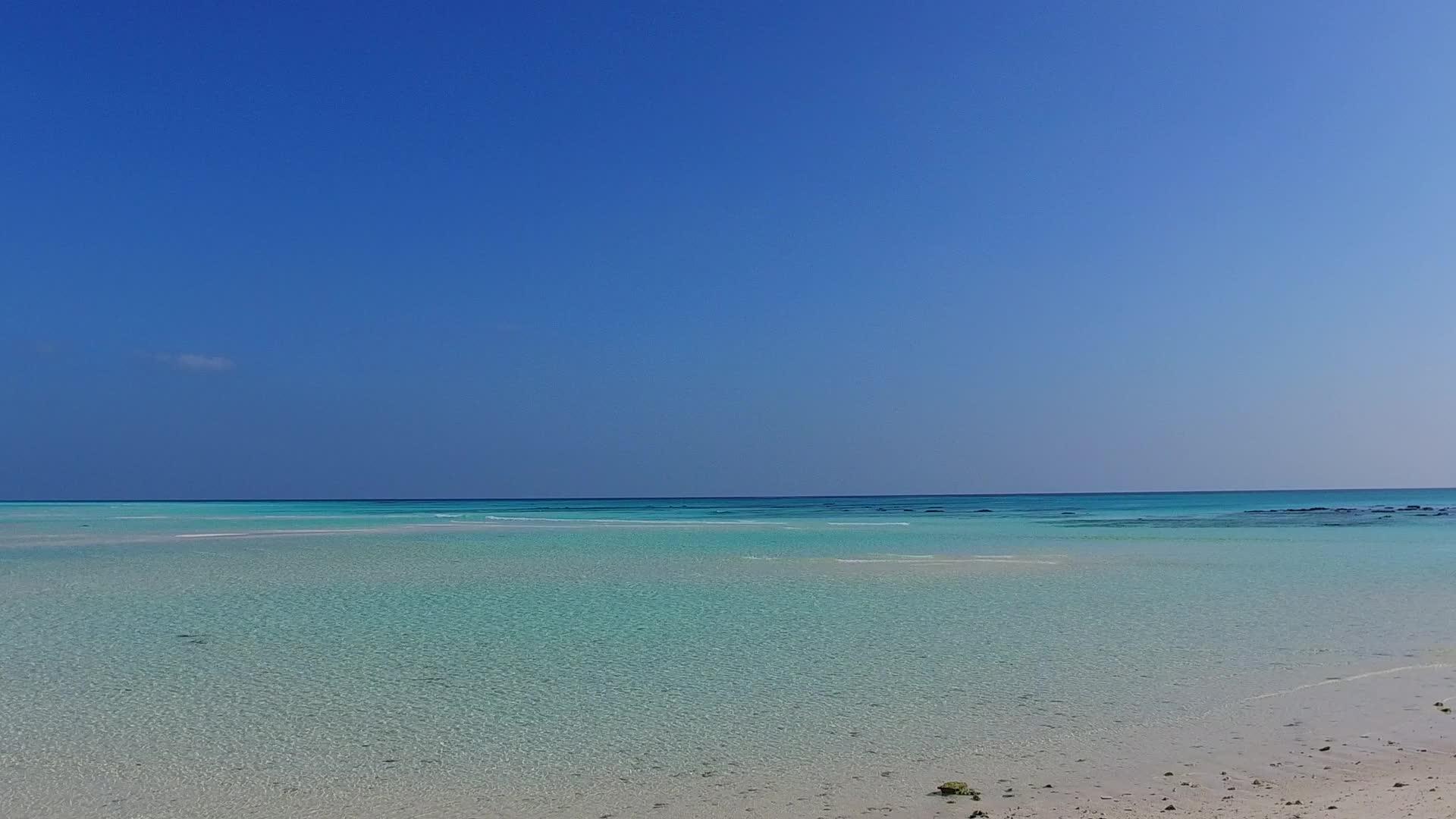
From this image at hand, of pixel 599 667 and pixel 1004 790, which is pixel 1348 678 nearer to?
pixel 1004 790

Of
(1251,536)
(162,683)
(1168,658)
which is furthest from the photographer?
(1251,536)

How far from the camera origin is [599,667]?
368 inches

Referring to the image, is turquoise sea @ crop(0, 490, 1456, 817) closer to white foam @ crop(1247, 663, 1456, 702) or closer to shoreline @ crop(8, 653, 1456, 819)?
shoreline @ crop(8, 653, 1456, 819)

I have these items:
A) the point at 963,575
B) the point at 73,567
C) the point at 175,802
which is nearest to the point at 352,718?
the point at 175,802

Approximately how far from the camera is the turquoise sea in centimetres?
609

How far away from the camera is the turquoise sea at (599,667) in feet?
20.0

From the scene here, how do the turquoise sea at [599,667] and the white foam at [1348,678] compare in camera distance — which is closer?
the turquoise sea at [599,667]

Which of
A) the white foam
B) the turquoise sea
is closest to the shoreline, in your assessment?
the turquoise sea

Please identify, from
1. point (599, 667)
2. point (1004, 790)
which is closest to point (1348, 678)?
point (1004, 790)

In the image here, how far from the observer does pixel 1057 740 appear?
6617 millimetres

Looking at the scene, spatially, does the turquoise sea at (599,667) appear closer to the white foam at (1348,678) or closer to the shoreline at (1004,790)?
the shoreline at (1004,790)

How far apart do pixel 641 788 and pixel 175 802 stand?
270 centimetres

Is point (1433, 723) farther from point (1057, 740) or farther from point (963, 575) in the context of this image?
point (963, 575)

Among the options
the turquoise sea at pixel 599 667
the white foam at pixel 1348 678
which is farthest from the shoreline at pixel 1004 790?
the white foam at pixel 1348 678
